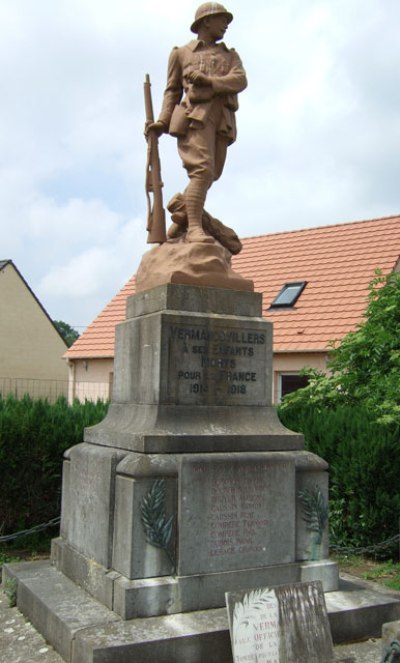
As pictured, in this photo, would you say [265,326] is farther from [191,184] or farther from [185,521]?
[185,521]

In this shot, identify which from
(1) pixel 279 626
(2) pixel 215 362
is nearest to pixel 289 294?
(2) pixel 215 362

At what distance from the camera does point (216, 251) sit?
5.22m

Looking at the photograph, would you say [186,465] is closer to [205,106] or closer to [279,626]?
[279,626]

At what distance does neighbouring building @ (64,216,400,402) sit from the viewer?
12.9 m

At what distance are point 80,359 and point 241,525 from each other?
12.4m

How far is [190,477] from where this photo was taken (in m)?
4.34

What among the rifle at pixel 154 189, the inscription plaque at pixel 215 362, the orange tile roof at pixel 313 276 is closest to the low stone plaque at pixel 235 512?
the inscription plaque at pixel 215 362

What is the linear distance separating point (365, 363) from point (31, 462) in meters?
4.50

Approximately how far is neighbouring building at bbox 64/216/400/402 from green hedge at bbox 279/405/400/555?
488cm

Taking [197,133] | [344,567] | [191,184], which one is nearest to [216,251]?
[191,184]

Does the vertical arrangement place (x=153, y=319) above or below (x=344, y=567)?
above

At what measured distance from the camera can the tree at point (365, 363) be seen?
28.7 feet

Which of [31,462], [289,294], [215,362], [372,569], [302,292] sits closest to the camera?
[215,362]

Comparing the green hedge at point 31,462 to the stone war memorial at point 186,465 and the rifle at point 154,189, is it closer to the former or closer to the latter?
the stone war memorial at point 186,465
